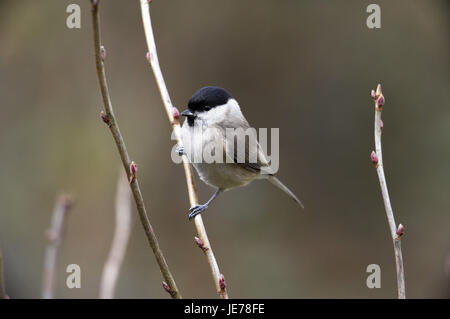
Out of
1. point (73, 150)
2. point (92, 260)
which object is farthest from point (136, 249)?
point (73, 150)

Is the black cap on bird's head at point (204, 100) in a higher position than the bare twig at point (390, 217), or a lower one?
higher

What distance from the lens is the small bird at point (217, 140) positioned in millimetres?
2441

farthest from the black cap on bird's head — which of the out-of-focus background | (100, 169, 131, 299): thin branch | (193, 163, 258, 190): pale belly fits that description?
the out-of-focus background

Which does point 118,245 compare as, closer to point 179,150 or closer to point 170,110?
point 170,110

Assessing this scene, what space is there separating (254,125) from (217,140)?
6.34ft

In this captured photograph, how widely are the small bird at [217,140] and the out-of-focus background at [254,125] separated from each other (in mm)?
1623

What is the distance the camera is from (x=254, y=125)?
446 cm

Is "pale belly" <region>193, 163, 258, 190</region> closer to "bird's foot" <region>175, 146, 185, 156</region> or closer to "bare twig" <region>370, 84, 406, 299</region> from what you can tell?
"bird's foot" <region>175, 146, 185, 156</region>

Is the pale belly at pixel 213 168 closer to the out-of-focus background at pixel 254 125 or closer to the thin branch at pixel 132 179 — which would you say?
the thin branch at pixel 132 179

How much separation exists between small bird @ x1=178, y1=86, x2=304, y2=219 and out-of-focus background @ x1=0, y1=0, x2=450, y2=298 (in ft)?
5.33

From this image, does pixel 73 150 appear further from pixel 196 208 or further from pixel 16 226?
pixel 196 208

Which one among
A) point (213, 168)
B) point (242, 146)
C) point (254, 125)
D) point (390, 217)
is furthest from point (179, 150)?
point (254, 125)

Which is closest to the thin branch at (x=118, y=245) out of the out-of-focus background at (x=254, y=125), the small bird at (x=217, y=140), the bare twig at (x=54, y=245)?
the bare twig at (x=54, y=245)

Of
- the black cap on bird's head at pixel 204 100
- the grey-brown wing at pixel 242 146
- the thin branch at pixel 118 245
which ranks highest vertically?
the black cap on bird's head at pixel 204 100
